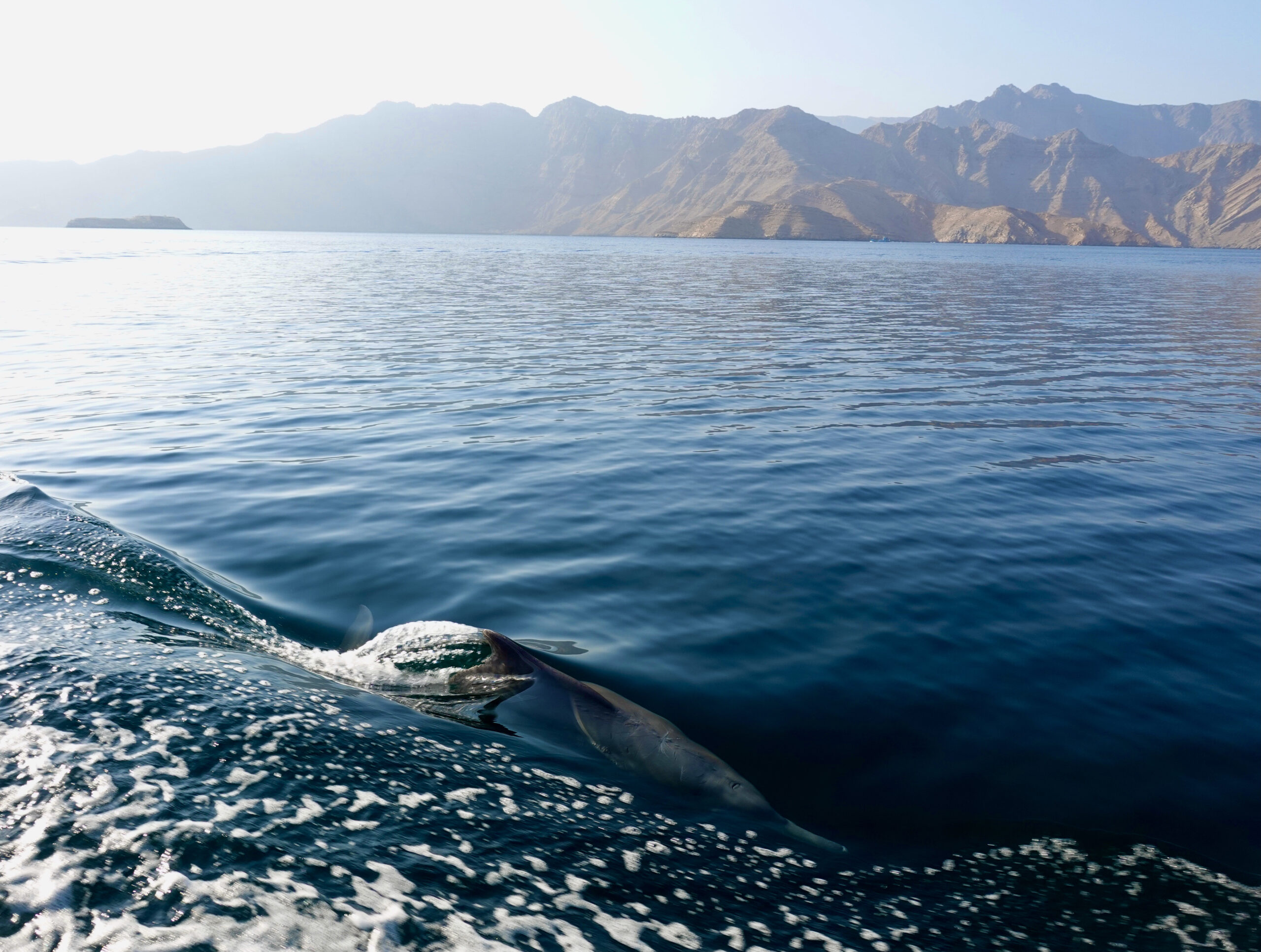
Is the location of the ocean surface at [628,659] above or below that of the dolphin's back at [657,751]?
above

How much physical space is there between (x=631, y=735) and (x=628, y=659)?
63.6 inches

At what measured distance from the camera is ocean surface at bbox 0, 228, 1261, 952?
189 inches

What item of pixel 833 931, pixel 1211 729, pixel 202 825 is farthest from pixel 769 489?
pixel 202 825

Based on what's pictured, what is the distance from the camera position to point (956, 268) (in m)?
101

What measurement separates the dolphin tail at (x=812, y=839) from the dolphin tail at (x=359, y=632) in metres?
5.44

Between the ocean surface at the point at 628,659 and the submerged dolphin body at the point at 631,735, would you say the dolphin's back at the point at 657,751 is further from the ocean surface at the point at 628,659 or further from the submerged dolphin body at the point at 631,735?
the ocean surface at the point at 628,659

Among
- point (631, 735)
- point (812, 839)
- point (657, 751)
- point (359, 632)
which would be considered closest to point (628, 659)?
point (631, 735)

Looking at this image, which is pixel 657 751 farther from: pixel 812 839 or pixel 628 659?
pixel 628 659

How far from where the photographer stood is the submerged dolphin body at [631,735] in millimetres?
6621

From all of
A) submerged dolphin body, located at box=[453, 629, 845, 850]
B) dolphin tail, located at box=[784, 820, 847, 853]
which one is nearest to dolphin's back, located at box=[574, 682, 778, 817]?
submerged dolphin body, located at box=[453, 629, 845, 850]

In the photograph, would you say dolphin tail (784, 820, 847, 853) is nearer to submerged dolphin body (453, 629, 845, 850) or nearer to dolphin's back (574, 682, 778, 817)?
submerged dolphin body (453, 629, 845, 850)

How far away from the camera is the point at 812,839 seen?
20.2 ft

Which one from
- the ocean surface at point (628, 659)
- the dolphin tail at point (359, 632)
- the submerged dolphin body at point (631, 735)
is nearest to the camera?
the ocean surface at point (628, 659)

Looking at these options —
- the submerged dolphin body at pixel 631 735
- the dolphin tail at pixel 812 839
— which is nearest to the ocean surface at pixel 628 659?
the dolphin tail at pixel 812 839
